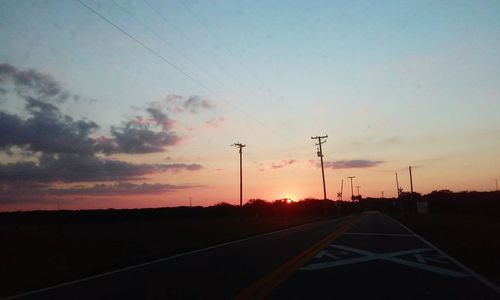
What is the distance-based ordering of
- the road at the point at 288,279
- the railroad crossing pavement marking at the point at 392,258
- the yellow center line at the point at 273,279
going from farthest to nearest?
the railroad crossing pavement marking at the point at 392,258 → the road at the point at 288,279 → the yellow center line at the point at 273,279

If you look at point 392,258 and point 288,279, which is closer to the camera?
point 288,279

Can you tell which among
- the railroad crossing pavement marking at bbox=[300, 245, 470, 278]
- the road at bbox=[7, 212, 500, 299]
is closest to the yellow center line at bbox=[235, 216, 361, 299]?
the road at bbox=[7, 212, 500, 299]

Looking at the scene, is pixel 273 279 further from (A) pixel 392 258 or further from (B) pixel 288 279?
(A) pixel 392 258

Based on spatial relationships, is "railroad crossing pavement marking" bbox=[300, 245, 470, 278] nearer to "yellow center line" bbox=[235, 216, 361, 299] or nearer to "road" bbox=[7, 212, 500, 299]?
"road" bbox=[7, 212, 500, 299]

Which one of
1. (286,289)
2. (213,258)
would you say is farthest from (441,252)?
(286,289)

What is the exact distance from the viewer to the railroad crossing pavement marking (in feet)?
44.9

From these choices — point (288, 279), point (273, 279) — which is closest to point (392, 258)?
point (288, 279)

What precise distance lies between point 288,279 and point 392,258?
5747 mm

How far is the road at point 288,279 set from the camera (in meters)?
9.82

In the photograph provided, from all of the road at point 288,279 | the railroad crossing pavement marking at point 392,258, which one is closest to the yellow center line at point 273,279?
the road at point 288,279

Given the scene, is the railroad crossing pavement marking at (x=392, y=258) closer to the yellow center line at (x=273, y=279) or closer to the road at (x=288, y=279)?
the road at (x=288, y=279)

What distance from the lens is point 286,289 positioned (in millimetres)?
10203

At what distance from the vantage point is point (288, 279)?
37.7 feet

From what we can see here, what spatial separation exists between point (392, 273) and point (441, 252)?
6560 millimetres
